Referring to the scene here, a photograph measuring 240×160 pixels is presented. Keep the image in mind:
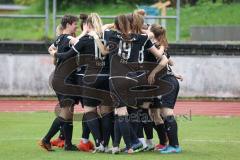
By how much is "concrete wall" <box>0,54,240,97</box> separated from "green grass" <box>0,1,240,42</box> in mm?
1041

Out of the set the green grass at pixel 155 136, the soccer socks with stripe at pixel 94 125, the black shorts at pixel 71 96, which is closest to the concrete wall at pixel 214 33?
the green grass at pixel 155 136

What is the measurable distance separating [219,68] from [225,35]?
3.06m

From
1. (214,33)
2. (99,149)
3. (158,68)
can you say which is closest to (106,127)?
(99,149)

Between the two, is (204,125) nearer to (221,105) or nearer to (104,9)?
(221,105)

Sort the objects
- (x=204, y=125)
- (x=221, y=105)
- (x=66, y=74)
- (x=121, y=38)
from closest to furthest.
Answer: (x=121, y=38), (x=66, y=74), (x=204, y=125), (x=221, y=105)

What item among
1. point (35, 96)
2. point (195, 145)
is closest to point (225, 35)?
point (35, 96)

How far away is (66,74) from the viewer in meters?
11.8

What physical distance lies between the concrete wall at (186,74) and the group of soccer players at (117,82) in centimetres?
1047

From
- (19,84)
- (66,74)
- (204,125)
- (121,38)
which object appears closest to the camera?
(121,38)

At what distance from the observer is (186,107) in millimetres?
20266

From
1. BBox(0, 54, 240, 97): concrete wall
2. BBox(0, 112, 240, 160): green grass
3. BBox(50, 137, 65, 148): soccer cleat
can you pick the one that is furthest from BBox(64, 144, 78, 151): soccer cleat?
BBox(0, 54, 240, 97): concrete wall

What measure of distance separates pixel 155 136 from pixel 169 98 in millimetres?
2763

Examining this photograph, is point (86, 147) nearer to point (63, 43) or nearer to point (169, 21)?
point (63, 43)

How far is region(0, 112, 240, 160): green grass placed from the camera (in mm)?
10928
